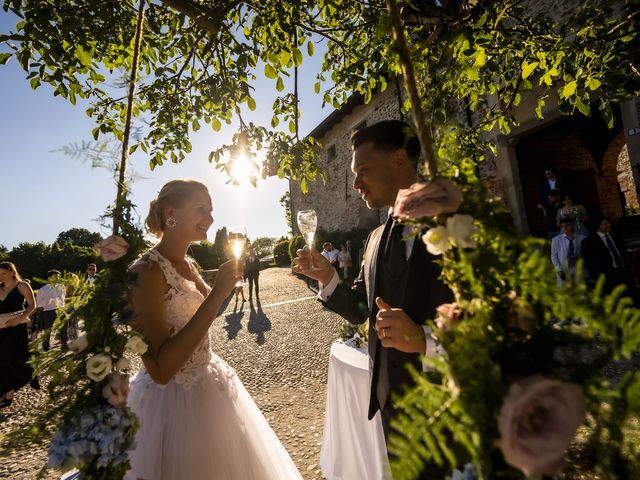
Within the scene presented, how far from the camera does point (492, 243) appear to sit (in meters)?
0.67

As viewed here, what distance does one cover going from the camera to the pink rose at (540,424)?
0.52m

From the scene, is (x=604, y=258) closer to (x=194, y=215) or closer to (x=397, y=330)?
(x=397, y=330)

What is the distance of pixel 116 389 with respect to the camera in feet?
3.87

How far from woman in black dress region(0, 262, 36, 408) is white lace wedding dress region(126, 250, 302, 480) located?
448 cm

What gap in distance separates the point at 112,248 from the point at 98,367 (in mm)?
410

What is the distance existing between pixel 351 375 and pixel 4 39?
10.4ft

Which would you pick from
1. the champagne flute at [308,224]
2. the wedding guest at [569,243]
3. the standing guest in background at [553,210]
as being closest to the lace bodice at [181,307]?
the champagne flute at [308,224]

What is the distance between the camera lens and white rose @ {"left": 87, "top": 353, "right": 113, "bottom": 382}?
1.13 m

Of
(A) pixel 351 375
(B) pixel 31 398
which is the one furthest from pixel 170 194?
(B) pixel 31 398

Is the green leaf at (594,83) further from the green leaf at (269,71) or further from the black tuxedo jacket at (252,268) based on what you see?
the black tuxedo jacket at (252,268)

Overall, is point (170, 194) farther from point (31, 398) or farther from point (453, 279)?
point (31, 398)

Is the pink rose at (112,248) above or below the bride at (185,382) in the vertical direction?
above

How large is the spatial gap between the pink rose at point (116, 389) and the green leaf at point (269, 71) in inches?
97.9

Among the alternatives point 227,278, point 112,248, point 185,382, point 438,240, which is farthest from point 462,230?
point 185,382
